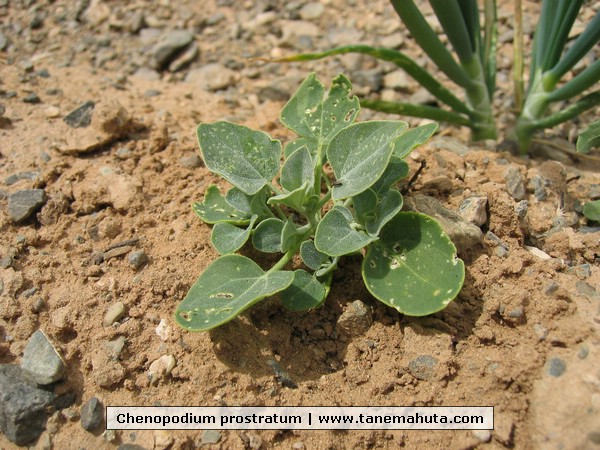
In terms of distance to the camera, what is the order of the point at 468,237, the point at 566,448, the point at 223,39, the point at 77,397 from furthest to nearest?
the point at 223,39 < the point at 468,237 < the point at 77,397 < the point at 566,448

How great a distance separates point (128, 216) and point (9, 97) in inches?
45.3

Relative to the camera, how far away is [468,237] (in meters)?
1.84

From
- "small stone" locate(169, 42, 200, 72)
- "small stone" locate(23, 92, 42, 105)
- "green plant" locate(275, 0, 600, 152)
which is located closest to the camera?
"green plant" locate(275, 0, 600, 152)

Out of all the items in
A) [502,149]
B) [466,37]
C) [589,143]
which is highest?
[466,37]

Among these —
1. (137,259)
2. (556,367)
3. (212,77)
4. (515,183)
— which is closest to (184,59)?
(212,77)

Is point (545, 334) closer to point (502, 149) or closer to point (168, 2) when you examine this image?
point (502, 149)

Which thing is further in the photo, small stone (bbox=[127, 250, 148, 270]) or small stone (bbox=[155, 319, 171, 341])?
small stone (bbox=[127, 250, 148, 270])

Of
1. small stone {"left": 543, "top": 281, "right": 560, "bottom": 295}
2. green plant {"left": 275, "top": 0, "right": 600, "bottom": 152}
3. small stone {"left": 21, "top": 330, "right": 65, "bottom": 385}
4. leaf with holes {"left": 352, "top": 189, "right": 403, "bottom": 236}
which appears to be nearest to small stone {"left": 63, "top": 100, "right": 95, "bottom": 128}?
green plant {"left": 275, "top": 0, "right": 600, "bottom": 152}

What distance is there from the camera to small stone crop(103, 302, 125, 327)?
1.83 metres

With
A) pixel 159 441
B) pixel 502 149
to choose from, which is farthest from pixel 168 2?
pixel 159 441

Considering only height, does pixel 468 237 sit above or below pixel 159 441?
above

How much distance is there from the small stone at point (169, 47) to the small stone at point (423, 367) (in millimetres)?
2442

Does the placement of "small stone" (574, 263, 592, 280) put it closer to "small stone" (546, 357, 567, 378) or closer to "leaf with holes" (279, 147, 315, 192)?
"small stone" (546, 357, 567, 378)

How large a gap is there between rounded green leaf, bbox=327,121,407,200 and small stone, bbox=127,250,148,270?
0.75 m
